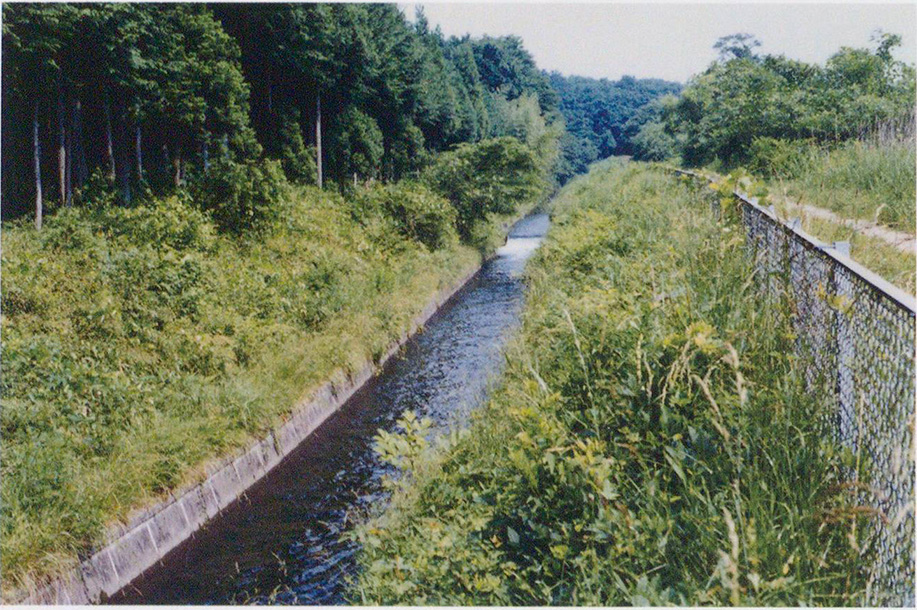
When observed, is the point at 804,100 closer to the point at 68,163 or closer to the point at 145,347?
the point at 145,347

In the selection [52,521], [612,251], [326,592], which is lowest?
[326,592]

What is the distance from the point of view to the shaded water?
19.8 ft

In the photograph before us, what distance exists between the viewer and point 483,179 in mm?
26016

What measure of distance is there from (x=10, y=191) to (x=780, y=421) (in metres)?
17.8

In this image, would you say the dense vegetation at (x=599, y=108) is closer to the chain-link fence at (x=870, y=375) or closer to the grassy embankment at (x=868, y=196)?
the grassy embankment at (x=868, y=196)

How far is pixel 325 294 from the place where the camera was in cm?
1254

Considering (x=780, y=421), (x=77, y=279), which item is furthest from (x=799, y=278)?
(x=77, y=279)

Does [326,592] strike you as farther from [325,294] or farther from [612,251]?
[325,294]

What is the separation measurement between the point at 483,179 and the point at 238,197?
43.3 feet

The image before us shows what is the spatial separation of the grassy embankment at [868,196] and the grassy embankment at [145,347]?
6283 millimetres

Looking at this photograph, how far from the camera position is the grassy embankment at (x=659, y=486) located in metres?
2.68

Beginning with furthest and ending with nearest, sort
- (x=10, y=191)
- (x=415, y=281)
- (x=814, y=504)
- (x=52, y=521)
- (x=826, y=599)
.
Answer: (x=415, y=281) → (x=10, y=191) → (x=52, y=521) → (x=814, y=504) → (x=826, y=599)

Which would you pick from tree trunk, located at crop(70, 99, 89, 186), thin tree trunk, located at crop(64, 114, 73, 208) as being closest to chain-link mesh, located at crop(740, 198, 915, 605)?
thin tree trunk, located at crop(64, 114, 73, 208)

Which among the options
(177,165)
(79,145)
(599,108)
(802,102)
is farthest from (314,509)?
(599,108)
